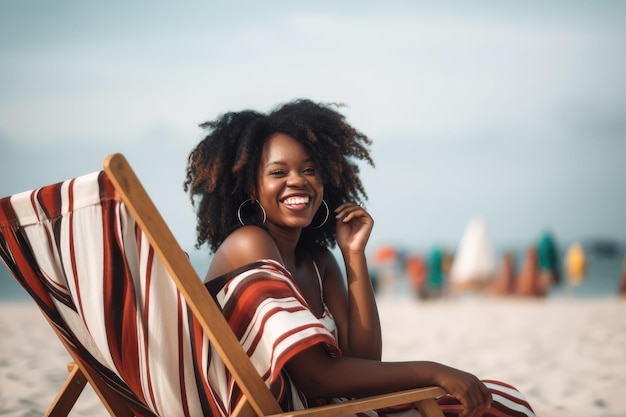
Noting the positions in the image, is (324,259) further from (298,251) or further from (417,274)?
(417,274)

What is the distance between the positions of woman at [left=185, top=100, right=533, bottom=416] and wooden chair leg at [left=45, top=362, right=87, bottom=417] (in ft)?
2.13

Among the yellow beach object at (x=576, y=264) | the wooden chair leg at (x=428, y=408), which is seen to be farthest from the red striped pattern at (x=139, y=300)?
the yellow beach object at (x=576, y=264)

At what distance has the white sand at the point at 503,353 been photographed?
482 centimetres

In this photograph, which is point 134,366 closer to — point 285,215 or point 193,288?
point 193,288

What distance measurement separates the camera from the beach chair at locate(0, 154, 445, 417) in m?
1.85

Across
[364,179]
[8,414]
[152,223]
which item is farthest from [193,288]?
[8,414]

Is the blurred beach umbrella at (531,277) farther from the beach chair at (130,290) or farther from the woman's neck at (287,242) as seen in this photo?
the beach chair at (130,290)

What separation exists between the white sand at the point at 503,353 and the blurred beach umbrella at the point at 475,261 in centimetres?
377

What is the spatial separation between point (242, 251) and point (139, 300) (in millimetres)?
361

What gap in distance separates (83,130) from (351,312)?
67.0m

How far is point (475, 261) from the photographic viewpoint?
18.7m

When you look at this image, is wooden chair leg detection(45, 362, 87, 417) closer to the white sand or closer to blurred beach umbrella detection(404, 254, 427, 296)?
the white sand

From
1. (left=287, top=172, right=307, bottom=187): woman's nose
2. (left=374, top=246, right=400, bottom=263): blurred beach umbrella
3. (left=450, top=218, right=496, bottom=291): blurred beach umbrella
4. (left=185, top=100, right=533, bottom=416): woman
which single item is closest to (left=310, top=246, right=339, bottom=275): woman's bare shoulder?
(left=185, top=100, right=533, bottom=416): woman

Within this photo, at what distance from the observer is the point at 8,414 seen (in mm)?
4258
